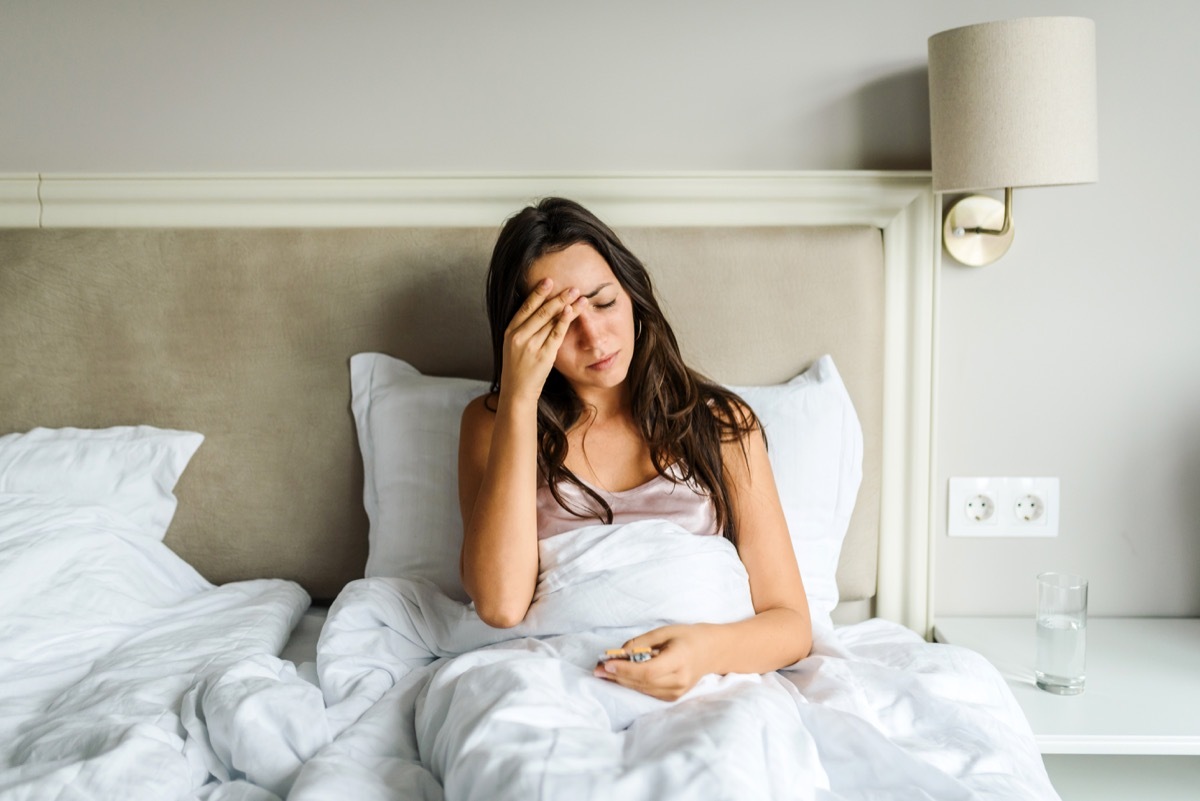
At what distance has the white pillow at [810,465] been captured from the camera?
1.50 m

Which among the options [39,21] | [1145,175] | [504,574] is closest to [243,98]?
[39,21]

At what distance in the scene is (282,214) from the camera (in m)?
1.63

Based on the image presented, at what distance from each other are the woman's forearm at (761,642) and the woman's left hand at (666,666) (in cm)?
3

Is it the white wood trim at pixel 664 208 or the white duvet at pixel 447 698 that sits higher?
the white wood trim at pixel 664 208

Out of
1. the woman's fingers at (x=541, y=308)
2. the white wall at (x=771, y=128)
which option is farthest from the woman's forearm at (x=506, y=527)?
the white wall at (x=771, y=128)

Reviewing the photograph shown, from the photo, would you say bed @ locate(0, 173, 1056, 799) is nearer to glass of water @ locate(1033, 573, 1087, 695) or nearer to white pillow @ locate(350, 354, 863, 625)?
white pillow @ locate(350, 354, 863, 625)

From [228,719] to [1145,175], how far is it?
66.6 inches

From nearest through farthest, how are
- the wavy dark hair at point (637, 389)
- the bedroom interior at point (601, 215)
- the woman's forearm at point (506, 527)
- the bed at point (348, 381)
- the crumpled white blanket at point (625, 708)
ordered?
the crumpled white blanket at point (625, 708), the woman's forearm at point (506, 527), the wavy dark hair at point (637, 389), the bed at point (348, 381), the bedroom interior at point (601, 215)

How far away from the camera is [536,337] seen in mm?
1254

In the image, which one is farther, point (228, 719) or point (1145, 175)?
point (1145, 175)

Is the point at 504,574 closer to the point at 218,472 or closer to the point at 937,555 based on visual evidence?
the point at 218,472

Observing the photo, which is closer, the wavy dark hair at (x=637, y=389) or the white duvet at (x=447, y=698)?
the white duvet at (x=447, y=698)

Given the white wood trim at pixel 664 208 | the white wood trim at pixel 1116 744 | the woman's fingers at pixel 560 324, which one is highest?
the white wood trim at pixel 664 208

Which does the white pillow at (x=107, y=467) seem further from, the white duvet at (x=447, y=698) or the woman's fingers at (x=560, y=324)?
the woman's fingers at (x=560, y=324)
